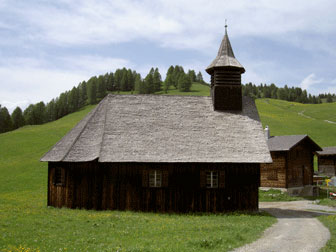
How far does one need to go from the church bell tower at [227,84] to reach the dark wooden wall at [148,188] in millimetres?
5879

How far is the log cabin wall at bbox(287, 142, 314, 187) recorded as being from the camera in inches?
1452

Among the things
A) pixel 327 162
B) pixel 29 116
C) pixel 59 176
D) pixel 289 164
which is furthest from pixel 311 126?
pixel 29 116

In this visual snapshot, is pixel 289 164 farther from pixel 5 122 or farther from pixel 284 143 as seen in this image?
pixel 5 122

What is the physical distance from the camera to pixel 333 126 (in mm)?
80625

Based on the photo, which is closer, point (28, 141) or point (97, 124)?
point (97, 124)

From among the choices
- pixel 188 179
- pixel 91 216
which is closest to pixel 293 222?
pixel 188 179

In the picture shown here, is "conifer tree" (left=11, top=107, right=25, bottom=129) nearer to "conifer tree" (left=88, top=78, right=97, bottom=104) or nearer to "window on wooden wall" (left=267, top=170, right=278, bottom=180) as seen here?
"conifer tree" (left=88, top=78, right=97, bottom=104)

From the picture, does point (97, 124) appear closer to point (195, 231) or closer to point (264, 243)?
point (195, 231)

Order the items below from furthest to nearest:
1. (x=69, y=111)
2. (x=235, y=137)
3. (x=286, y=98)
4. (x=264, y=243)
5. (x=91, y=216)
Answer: (x=286, y=98) < (x=69, y=111) < (x=235, y=137) < (x=91, y=216) < (x=264, y=243)

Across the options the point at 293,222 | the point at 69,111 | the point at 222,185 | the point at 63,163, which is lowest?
the point at 293,222

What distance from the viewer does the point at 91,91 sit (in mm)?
123125

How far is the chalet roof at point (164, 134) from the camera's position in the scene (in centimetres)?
2159

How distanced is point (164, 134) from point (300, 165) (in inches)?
872

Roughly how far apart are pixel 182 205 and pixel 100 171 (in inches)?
227
